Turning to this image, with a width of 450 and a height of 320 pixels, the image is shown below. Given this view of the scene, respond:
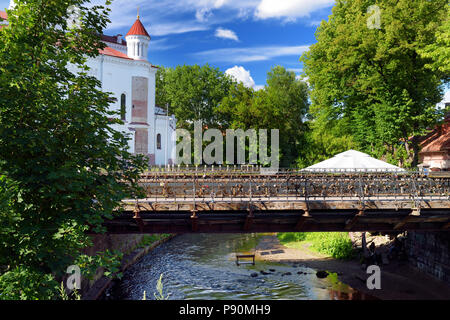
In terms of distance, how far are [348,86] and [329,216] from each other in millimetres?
16848

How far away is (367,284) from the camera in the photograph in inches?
768

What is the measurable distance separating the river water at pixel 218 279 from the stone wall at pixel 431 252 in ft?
14.6

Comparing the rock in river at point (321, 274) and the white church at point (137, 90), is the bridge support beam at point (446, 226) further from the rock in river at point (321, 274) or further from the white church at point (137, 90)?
the white church at point (137, 90)

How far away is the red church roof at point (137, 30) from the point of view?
167ft

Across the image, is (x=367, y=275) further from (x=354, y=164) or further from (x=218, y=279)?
(x=218, y=279)

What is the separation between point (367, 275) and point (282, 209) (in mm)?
10758

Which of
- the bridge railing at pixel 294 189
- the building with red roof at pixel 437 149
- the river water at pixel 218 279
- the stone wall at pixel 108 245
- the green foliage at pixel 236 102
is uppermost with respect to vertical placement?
the green foliage at pixel 236 102

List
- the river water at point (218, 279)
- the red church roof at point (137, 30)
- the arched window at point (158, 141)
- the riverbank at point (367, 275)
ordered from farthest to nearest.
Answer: the arched window at point (158, 141), the red church roof at point (137, 30), the river water at point (218, 279), the riverbank at point (367, 275)

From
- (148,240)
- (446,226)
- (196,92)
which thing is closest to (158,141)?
(196,92)

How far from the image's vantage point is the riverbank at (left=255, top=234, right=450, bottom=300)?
17906 millimetres

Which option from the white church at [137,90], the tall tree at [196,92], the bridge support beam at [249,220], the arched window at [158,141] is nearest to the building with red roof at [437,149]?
the bridge support beam at [249,220]
